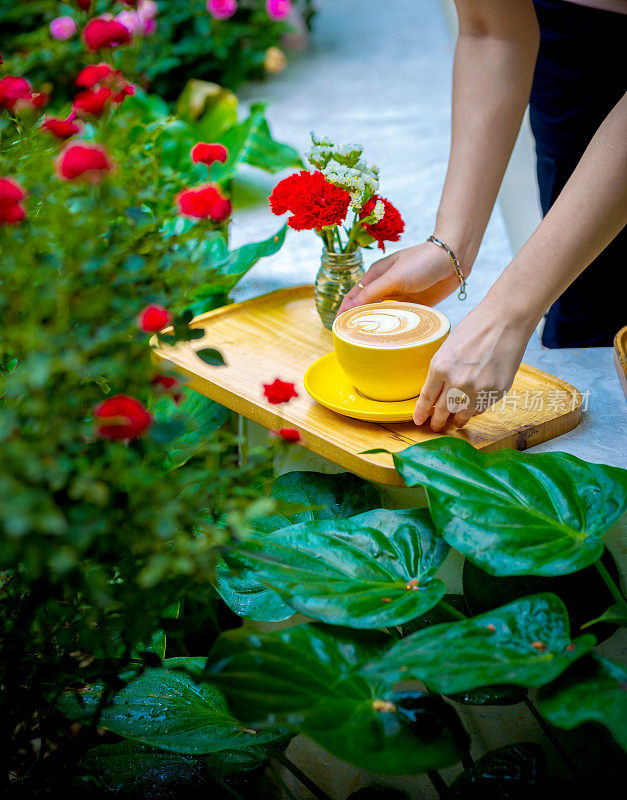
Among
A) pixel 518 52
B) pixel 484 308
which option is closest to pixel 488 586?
pixel 484 308

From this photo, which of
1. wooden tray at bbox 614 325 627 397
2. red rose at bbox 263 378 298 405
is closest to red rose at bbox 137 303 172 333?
red rose at bbox 263 378 298 405

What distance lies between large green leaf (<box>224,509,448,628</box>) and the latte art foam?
0.24 meters

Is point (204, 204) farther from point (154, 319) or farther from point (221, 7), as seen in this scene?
point (221, 7)

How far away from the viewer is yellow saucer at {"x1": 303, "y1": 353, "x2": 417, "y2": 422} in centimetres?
99

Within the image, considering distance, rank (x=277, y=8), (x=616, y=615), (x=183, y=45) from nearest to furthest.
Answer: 1. (x=616, y=615)
2. (x=183, y=45)
3. (x=277, y=8)

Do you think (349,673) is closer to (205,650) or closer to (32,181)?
(32,181)

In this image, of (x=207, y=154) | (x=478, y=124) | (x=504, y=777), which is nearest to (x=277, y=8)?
(x=478, y=124)

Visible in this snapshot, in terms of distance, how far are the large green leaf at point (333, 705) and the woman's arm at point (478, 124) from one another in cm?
60

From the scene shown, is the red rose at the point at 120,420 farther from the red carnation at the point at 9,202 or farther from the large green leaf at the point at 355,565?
the large green leaf at the point at 355,565

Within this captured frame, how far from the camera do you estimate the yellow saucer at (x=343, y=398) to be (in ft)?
3.26

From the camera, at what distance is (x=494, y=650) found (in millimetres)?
670

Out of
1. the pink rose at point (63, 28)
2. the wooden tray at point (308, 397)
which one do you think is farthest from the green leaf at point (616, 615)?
the pink rose at point (63, 28)

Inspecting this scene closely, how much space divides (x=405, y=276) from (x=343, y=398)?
0.22 metres

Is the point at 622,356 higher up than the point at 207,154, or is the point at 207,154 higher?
the point at 207,154
